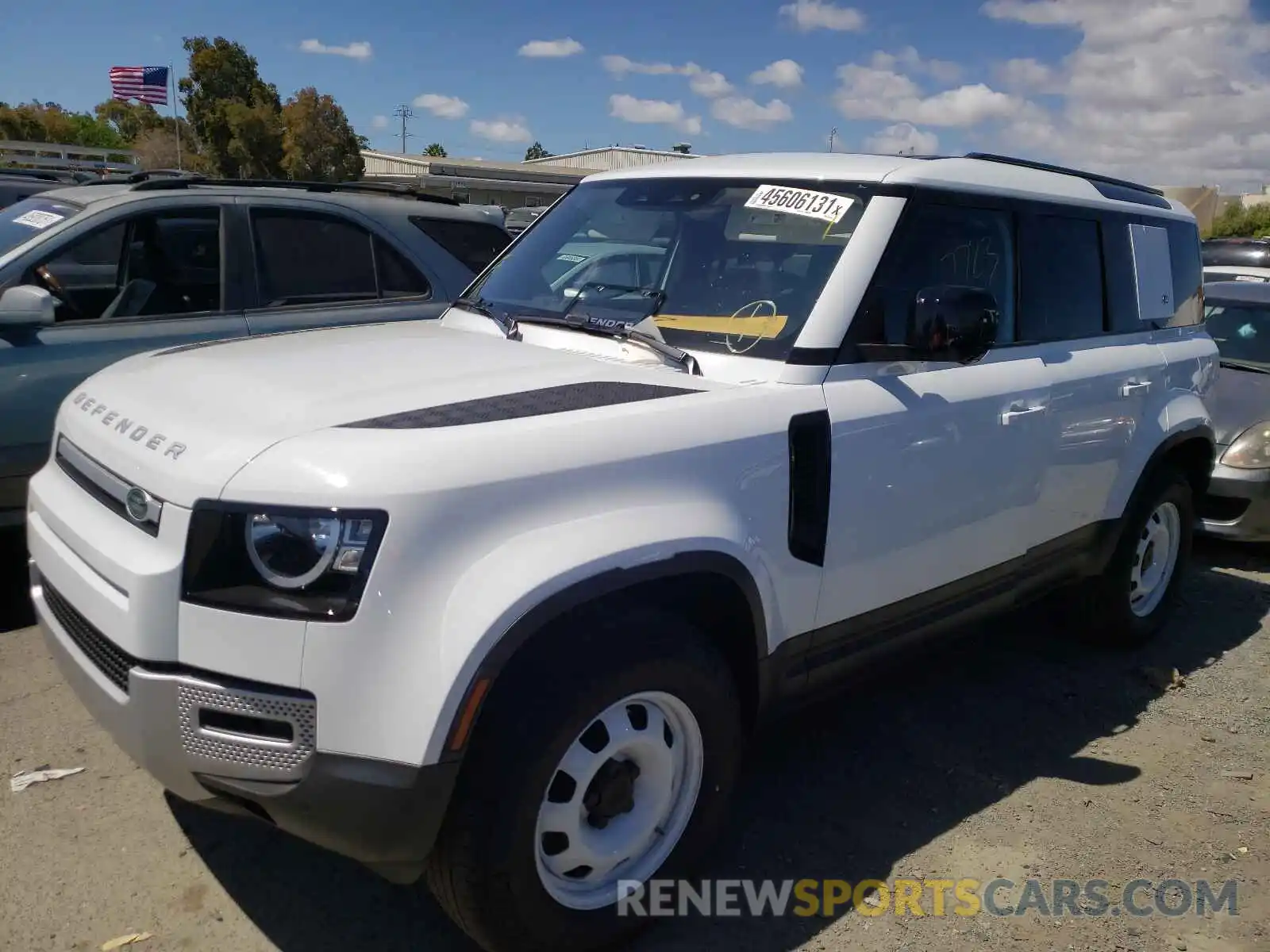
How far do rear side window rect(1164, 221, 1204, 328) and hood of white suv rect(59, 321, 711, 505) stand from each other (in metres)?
3.21

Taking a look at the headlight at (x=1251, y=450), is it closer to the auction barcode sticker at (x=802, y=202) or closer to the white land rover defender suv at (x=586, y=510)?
the white land rover defender suv at (x=586, y=510)

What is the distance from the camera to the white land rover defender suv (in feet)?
6.95

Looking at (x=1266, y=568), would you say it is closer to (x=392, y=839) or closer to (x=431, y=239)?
(x=431, y=239)

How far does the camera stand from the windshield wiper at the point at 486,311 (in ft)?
11.6

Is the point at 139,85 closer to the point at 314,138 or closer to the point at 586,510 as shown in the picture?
the point at 314,138

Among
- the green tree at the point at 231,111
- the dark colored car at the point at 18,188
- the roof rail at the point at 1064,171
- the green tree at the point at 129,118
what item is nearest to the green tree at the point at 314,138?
the green tree at the point at 231,111

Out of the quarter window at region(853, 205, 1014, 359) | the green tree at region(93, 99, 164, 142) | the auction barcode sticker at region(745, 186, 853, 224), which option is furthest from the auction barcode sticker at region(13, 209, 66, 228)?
the green tree at region(93, 99, 164, 142)

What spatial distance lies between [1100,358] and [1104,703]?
4.93ft

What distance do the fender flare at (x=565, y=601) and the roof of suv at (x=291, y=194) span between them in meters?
4.00

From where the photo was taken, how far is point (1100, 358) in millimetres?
4199

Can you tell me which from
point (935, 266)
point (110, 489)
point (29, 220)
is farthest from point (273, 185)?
point (935, 266)

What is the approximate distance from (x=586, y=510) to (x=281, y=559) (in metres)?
0.67

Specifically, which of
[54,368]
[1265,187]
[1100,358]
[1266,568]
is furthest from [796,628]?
[1265,187]

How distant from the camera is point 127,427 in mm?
2572
